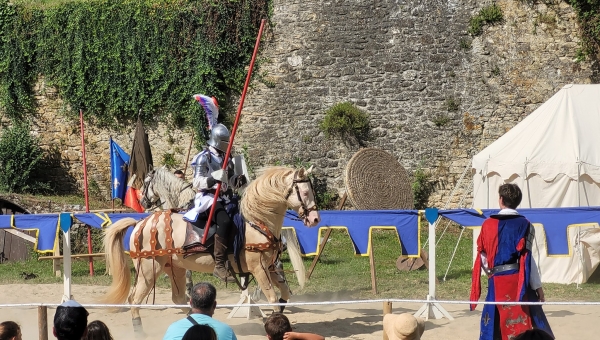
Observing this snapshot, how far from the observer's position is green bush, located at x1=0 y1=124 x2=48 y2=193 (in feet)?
58.1

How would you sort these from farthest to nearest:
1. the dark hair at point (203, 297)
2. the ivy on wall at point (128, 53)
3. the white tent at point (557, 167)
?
the ivy on wall at point (128, 53)
the white tent at point (557, 167)
the dark hair at point (203, 297)

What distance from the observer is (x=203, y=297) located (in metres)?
4.84

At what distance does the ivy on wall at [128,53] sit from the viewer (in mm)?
17438

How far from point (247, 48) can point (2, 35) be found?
5690 millimetres

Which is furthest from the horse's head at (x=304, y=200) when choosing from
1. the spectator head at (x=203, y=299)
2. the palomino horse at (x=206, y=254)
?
the spectator head at (x=203, y=299)

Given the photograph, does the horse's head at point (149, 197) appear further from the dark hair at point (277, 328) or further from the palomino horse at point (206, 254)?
the dark hair at point (277, 328)

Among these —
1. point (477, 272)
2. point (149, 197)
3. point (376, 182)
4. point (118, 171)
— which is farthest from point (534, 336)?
point (118, 171)

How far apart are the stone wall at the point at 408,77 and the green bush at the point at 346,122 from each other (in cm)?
17

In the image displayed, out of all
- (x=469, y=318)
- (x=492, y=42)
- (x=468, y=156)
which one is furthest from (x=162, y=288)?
(x=492, y=42)

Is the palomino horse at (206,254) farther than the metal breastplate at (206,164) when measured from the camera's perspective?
No

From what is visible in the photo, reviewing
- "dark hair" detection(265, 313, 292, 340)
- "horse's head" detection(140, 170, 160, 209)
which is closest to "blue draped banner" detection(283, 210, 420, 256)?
"horse's head" detection(140, 170, 160, 209)

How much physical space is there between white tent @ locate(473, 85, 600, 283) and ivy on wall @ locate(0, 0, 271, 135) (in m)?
7.02

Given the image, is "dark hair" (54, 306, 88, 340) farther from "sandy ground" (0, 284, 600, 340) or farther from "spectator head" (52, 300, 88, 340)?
"sandy ground" (0, 284, 600, 340)

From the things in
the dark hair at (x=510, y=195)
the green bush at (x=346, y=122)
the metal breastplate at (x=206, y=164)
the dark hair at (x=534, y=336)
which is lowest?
the dark hair at (x=534, y=336)
